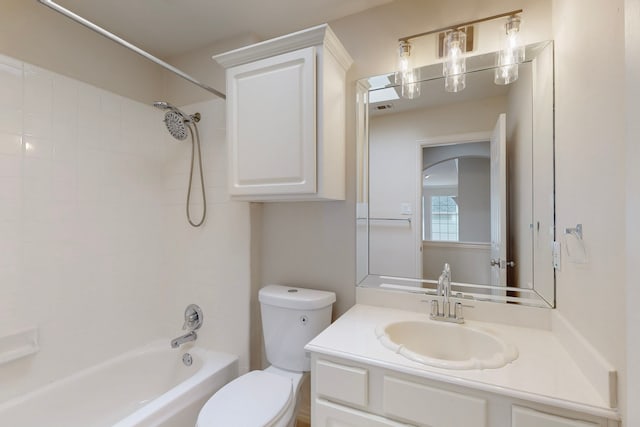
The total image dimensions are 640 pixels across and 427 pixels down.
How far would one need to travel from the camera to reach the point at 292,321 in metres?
1.57

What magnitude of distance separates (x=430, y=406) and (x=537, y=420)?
0.29 metres

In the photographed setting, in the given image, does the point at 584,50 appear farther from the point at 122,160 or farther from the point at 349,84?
the point at 122,160

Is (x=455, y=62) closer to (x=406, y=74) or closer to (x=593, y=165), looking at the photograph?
(x=406, y=74)

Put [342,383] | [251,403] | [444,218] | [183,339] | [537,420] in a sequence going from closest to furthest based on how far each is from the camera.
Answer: [537,420], [342,383], [251,403], [444,218], [183,339]

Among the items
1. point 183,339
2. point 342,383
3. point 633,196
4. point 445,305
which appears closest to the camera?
point 633,196

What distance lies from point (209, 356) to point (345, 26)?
2.11 metres

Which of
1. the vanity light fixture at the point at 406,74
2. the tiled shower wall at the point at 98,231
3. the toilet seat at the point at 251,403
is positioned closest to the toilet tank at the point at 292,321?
the toilet seat at the point at 251,403

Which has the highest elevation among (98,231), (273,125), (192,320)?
(273,125)

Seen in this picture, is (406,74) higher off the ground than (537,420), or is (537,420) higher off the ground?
(406,74)

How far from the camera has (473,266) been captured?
144 cm

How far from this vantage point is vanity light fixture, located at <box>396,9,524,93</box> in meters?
1.32

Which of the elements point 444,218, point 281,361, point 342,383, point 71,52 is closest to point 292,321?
point 281,361

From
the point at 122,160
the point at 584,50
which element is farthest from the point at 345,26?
the point at 122,160

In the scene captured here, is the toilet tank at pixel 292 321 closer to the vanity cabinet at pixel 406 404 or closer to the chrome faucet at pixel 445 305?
the vanity cabinet at pixel 406 404
